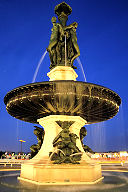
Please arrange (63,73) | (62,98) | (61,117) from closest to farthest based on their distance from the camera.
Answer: (62,98) → (61,117) → (63,73)

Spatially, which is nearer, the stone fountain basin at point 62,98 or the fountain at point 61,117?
the fountain at point 61,117

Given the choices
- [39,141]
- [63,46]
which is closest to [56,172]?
[39,141]

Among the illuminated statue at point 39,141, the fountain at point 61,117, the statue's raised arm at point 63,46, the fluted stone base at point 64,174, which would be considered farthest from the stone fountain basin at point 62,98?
the statue's raised arm at point 63,46

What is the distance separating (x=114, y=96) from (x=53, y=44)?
4.89m

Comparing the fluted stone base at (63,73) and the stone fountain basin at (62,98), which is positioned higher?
the fluted stone base at (63,73)

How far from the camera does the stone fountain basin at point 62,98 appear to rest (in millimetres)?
8336

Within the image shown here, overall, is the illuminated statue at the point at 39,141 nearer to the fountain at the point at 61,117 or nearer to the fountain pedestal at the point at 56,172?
the fountain at the point at 61,117

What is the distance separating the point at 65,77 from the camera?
38.2ft

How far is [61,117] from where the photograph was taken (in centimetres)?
962

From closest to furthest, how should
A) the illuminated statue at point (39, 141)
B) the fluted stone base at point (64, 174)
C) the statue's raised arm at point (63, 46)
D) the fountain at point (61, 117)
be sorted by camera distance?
the fluted stone base at point (64, 174)
the fountain at point (61, 117)
the illuminated statue at point (39, 141)
the statue's raised arm at point (63, 46)

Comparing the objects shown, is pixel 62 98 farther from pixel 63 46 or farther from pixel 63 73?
pixel 63 46

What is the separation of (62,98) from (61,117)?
125 centimetres

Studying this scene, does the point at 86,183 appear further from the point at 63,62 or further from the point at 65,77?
the point at 63,62

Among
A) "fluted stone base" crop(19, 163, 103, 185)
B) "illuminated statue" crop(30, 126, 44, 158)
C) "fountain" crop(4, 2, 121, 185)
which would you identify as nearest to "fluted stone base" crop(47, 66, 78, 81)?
"fountain" crop(4, 2, 121, 185)
